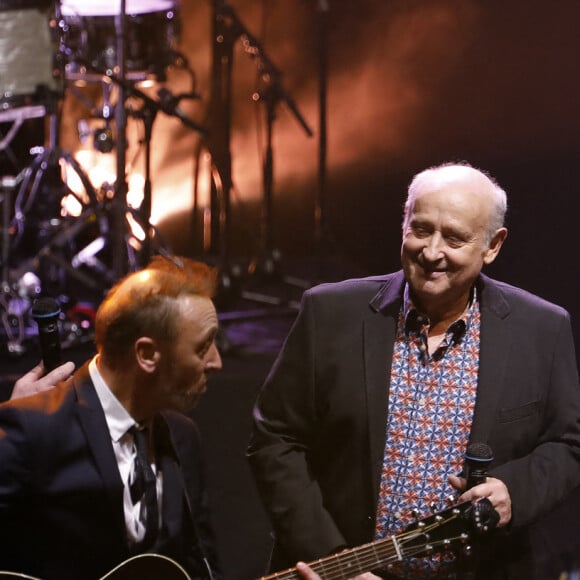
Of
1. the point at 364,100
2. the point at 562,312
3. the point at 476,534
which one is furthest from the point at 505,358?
the point at 364,100

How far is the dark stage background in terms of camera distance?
4.32 meters

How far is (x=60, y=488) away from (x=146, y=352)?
1.23 ft

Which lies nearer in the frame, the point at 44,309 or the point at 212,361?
the point at 44,309

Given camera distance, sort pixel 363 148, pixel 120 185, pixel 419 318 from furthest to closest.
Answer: pixel 363 148
pixel 120 185
pixel 419 318

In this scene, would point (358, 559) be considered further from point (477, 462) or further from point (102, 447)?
point (102, 447)

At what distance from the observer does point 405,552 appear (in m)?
2.39

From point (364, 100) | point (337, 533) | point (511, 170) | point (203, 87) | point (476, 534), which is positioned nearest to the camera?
point (476, 534)

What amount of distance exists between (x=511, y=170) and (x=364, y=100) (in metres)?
1.70

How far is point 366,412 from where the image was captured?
8.32ft

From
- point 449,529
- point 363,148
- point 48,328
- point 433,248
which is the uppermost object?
point 433,248

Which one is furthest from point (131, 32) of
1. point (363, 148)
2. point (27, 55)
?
point (363, 148)

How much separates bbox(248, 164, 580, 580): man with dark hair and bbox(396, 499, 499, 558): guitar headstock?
7cm

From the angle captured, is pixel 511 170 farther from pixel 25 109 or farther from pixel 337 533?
pixel 337 533

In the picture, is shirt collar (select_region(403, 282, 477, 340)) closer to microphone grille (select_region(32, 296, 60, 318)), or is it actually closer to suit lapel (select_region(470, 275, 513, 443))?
suit lapel (select_region(470, 275, 513, 443))
